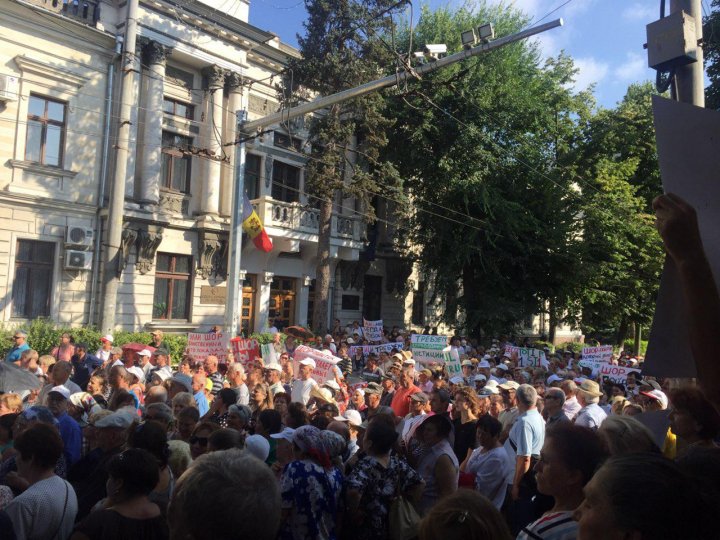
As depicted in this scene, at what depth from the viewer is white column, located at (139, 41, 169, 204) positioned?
19891 millimetres

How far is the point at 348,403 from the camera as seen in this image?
8.24 meters

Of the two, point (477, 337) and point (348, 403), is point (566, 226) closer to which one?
point (477, 337)

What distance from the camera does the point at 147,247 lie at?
19.8m

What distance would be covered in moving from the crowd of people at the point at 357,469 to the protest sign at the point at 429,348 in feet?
17.3

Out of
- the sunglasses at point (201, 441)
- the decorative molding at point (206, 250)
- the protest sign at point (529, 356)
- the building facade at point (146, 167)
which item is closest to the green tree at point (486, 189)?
the building facade at point (146, 167)

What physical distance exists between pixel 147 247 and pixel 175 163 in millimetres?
3520

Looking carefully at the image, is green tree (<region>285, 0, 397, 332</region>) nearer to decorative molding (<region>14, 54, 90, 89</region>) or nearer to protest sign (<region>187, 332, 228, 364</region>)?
decorative molding (<region>14, 54, 90, 89</region>)

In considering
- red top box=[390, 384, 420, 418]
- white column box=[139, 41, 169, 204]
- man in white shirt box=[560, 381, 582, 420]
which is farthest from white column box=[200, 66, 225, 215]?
man in white shirt box=[560, 381, 582, 420]

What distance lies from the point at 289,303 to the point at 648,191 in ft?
60.7

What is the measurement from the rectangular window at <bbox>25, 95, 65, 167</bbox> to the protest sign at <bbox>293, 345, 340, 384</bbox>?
11952 mm

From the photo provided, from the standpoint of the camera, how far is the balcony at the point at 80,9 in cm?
1808

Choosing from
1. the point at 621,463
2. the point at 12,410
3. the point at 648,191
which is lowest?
the point at 12,410

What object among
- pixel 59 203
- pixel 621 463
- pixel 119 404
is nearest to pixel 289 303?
pixel 59 203

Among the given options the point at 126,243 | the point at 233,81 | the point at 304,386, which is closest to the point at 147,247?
the point at 126,243
